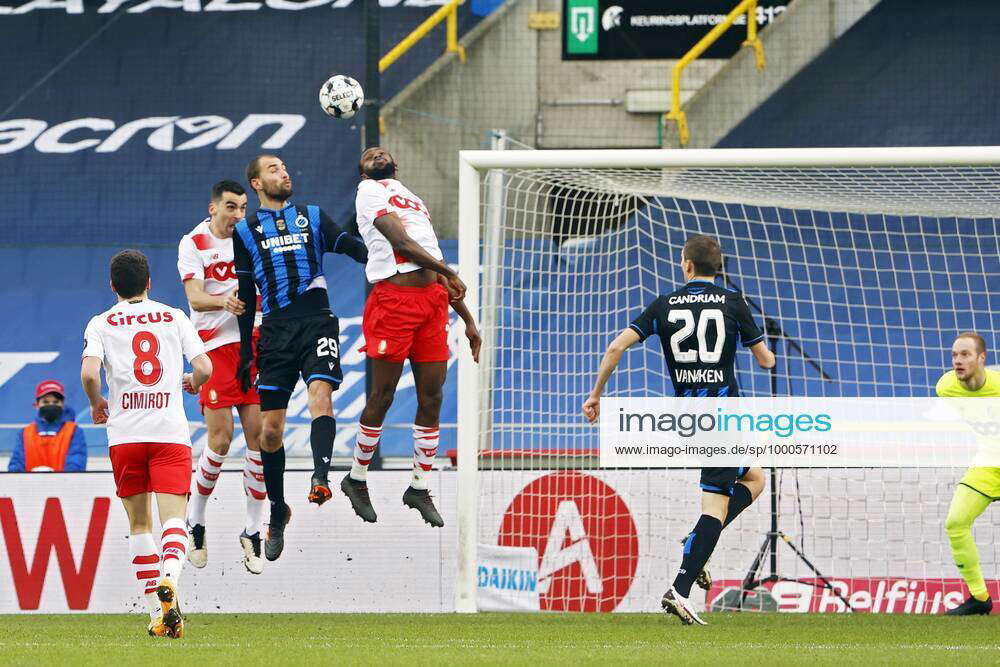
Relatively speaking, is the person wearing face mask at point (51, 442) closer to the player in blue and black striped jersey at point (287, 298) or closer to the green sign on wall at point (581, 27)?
the player in blue and black striped jersey at point (287, 298)

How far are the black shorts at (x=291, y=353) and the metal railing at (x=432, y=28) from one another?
22.6ft

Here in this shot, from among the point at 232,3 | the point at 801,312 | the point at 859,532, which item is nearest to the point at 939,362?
the point at 801,312

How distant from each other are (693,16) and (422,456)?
356 inches

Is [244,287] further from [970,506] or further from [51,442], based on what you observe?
[970,506]

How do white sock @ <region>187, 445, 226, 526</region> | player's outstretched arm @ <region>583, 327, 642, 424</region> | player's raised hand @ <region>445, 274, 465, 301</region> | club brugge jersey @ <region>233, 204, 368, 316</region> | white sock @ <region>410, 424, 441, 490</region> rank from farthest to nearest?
white sock @ <region>187, 445, 226, 526</region>
white sock @ <region>410, 424, 441, 490</region>
club brugge jersey @ <region>233, 204, 368, 316</region>
player's raised hand @ <region>445, 274, 465, 301</region>
player's outstretched arm @ <region>583, 327, 642, 424</region>

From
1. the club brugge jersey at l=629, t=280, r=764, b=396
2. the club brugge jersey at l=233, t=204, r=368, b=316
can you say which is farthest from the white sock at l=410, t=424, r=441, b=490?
the club brugge jersey at l=629, t=280, r=764, b=396

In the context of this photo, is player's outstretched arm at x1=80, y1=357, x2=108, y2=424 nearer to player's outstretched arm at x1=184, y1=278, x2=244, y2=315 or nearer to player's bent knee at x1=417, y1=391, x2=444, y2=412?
player's outstretched arm at x1=184, y1=278, x2=244, y2=315

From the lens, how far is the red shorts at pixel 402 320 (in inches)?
345

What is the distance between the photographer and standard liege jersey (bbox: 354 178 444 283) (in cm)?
874

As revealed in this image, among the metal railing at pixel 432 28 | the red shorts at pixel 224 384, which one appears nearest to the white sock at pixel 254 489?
the red shorts at pixel 224 384

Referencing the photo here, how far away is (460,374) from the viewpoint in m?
9.38

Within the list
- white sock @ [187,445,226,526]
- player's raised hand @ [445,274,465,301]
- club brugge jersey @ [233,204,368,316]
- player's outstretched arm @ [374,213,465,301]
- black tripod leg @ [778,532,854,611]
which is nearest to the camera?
player's outstretched arm @ [374,213,465,301]

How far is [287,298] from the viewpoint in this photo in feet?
29.1

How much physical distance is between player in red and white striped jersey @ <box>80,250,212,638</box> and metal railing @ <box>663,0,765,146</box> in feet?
28.6
